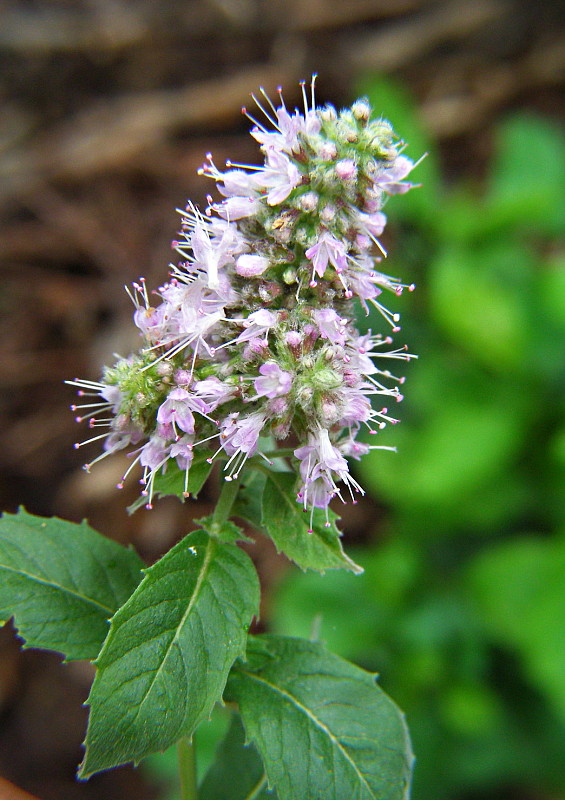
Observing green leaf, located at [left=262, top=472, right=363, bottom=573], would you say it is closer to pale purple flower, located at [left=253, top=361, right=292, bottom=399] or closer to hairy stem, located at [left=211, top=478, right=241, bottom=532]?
hairy stem, located at [left=211, top=478, right=241, bottom=532]

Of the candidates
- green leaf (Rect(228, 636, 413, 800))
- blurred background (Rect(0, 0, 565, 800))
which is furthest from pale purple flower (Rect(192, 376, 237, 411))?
blurred background (Rect(0, 0, 565, 800))

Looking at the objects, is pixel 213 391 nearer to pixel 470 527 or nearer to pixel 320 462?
pixel 320 462

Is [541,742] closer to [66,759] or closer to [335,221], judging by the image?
[66,759]

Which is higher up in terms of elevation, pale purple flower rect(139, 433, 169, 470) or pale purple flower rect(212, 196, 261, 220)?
pale purple flower rect(212, 196, 261, 220)

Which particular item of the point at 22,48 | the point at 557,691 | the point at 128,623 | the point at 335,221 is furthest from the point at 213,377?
the point at 22,48

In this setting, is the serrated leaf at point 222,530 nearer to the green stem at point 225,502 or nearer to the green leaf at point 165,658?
the green stem at point 225,502

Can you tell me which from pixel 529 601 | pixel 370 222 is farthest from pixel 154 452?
pixel 529 601

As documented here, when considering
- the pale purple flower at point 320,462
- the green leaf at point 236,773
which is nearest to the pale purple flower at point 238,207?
the pale purple flower at point 320,462
